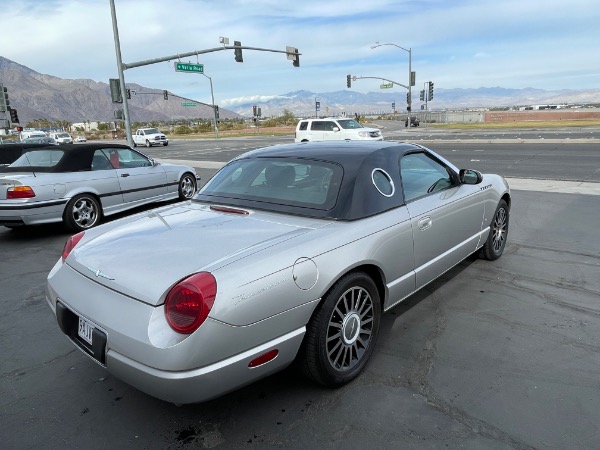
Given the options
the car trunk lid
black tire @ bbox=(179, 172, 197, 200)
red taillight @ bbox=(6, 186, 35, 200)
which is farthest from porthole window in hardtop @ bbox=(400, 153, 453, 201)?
black tire @ bbox=(179, 172, 197, 200)

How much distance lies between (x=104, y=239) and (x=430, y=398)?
2317 mm

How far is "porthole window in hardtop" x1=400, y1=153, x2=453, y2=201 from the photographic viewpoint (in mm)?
3652

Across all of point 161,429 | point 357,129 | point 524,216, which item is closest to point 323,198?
point 161,429

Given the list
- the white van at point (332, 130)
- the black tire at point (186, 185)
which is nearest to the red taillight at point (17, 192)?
the black tire at point (186, 185)

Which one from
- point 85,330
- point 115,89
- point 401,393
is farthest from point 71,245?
point 115,89

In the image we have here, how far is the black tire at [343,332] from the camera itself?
2.64m

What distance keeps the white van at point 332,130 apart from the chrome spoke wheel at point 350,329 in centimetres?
2121

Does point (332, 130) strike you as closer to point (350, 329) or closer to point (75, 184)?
point (75, 184)

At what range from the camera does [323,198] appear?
318cm

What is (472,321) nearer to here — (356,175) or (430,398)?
(430,398)

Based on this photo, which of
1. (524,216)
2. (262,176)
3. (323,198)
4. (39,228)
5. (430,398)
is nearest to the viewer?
(430,398)

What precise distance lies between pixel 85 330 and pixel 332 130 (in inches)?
902

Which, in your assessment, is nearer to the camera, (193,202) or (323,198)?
(323,198)

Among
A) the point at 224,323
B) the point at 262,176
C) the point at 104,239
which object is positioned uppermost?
the point at 262,176
